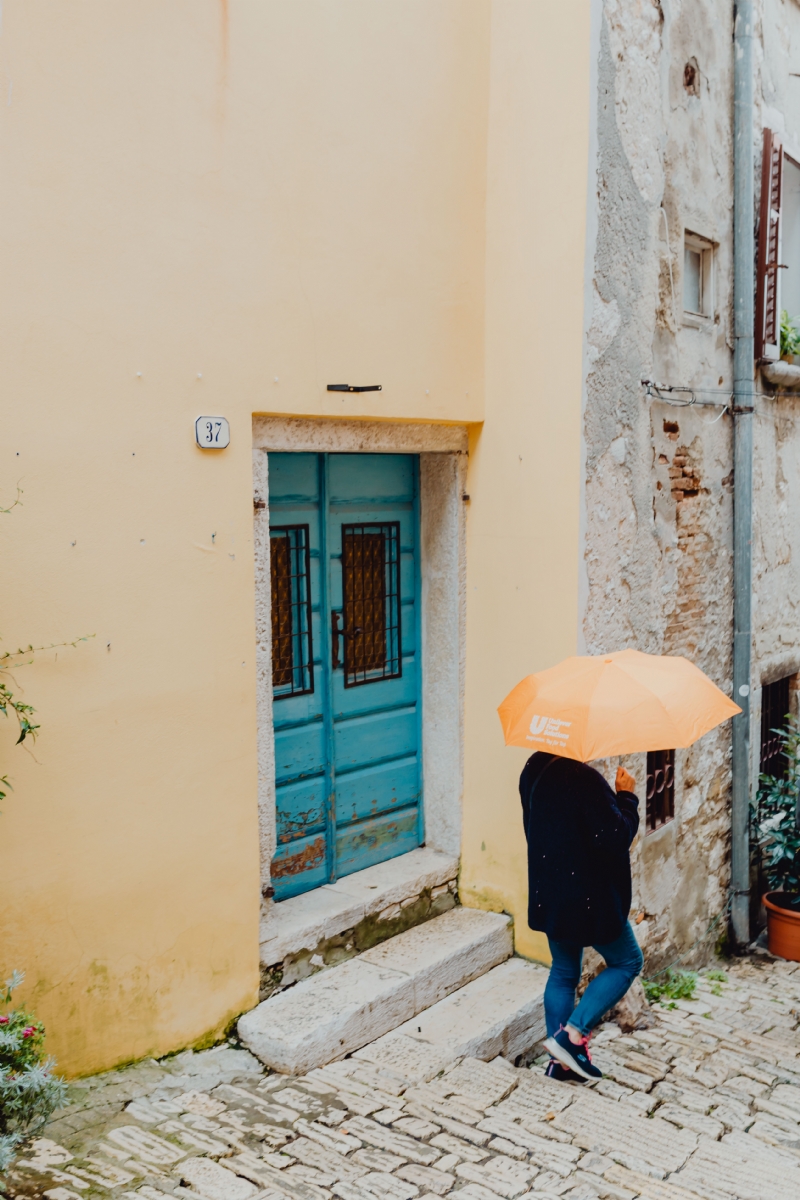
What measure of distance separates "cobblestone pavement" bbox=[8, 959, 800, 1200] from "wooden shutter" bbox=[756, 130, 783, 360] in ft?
14.8

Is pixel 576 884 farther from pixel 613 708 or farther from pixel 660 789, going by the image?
pixel 660 789

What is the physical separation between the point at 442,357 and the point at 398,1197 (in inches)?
140

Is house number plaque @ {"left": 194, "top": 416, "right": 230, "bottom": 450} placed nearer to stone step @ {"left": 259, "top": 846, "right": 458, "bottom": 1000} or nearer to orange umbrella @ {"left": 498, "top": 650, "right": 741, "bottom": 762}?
orange umbrella @ {"left": 498, "top": 650, "right": 741, "bottom": 762}

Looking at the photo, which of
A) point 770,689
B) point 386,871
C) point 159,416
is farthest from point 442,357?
point 770,689

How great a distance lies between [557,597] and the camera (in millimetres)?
5137

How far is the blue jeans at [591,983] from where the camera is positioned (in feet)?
14.3

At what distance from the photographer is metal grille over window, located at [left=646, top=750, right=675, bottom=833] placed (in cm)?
595

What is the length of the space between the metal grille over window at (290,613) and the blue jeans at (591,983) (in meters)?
1.63

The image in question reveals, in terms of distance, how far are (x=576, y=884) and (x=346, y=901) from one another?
1229mm

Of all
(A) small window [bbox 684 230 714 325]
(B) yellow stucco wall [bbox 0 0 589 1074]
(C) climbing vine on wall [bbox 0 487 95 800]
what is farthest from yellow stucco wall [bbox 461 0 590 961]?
(C) climbing vine on wall [bbox 0 487 95 800]

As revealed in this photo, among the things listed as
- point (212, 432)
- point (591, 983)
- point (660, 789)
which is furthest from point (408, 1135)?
point (660, 789)

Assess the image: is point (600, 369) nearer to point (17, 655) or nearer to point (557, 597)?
point (557, 597)

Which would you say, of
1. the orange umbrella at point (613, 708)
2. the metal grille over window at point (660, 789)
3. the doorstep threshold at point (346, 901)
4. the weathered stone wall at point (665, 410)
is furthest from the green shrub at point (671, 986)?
the orange umbrella at point (613, 708)

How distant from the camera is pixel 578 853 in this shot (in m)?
4.15
